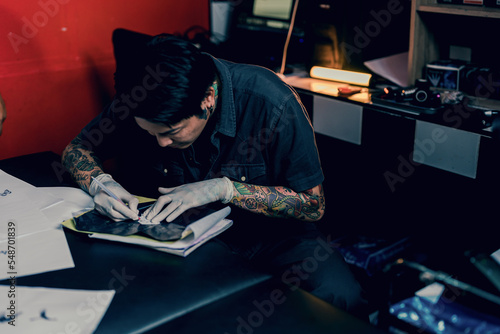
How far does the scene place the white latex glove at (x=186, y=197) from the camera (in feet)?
3.89

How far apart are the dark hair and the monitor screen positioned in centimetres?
140

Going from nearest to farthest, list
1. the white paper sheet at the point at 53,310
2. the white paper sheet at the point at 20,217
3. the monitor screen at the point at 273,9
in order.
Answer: the white paper sheet at the point at 53,310 < the white paper sheet at the point at 20,217 < the monitor screen at the point at 273,9

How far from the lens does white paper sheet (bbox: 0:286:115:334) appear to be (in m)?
0.85

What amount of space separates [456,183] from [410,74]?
21.2 inches

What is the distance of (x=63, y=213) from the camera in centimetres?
125

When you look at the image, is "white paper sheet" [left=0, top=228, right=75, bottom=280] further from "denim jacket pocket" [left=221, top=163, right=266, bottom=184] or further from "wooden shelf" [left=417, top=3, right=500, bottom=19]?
"wooden shelf" [left=417, top=3, right=500, bottom=19]

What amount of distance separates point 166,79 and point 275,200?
1.44ft

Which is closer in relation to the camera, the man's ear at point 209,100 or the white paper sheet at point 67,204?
the white paper sheet at point 67,204

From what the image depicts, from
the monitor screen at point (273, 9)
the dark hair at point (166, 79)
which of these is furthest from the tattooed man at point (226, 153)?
the monitor screen at point (273, 9)
